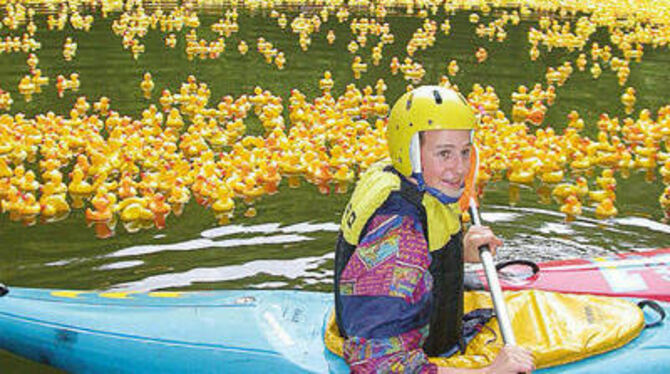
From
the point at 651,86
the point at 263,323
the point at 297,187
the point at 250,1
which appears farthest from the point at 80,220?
the point at 250,1

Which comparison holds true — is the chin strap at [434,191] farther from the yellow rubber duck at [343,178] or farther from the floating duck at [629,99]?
the floating duck at [629,99]

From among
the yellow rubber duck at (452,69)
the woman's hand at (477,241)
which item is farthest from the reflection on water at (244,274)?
the yellow rubber duck at (452,69)

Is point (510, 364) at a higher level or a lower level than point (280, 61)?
higher

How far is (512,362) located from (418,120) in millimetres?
976

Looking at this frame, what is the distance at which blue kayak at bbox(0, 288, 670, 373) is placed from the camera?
12.2 ft

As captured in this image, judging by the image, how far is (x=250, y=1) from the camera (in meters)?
21.5

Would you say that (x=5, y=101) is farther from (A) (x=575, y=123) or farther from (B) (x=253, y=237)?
(A) (x=575, y=123)

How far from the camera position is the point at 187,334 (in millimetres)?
4031

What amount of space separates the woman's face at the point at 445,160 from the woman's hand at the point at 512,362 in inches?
24.6

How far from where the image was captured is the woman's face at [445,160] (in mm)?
3197

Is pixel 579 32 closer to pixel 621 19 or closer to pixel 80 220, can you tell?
pixel 621 19

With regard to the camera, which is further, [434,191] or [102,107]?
[102,107]

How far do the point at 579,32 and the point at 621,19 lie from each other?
9.19ft

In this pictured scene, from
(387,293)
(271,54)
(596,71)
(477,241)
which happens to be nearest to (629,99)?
(596,71)
